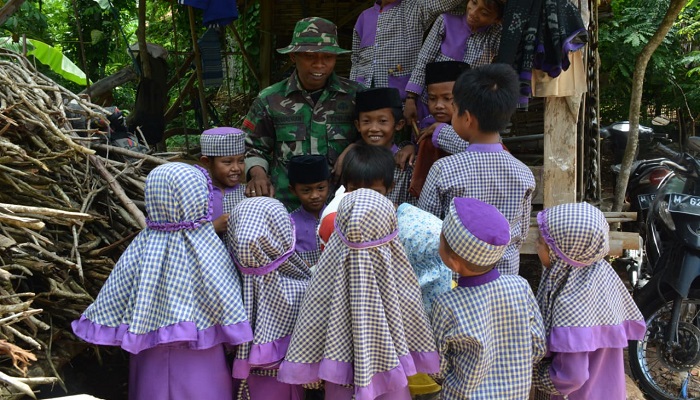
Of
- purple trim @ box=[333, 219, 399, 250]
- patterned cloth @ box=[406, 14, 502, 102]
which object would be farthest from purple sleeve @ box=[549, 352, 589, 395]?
patterned cloth @ box=[406, 14, 502, 102]

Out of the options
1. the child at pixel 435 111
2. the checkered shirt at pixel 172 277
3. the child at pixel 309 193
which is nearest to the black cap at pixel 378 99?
the child at pixel 435 111

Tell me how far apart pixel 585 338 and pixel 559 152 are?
5.64ft

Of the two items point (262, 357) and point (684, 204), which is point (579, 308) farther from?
point (684, 204)

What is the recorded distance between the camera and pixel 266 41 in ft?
27.3

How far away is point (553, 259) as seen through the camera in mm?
2754

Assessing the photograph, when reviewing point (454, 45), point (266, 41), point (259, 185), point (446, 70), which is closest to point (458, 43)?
point (454, 45)

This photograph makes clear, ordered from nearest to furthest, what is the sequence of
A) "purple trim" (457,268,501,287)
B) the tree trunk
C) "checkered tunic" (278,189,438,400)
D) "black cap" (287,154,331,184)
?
1. "checkered tunic" (278,189,438,400)
2. "purple trim" (457,268,501,287)
3. "black cap" (287,154,331,184)
4. the tree trunk

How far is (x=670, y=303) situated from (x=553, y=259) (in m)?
2.53

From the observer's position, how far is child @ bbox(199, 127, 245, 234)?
3586mm

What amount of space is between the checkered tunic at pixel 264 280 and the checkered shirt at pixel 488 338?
61 cm

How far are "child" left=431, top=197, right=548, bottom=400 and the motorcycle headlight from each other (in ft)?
9.08

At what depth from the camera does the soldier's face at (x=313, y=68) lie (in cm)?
376

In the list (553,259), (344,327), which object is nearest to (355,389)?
(344,327)

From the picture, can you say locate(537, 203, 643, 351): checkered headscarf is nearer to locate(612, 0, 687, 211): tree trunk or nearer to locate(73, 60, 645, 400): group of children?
locate(73, 60, 645, 400): group of children
